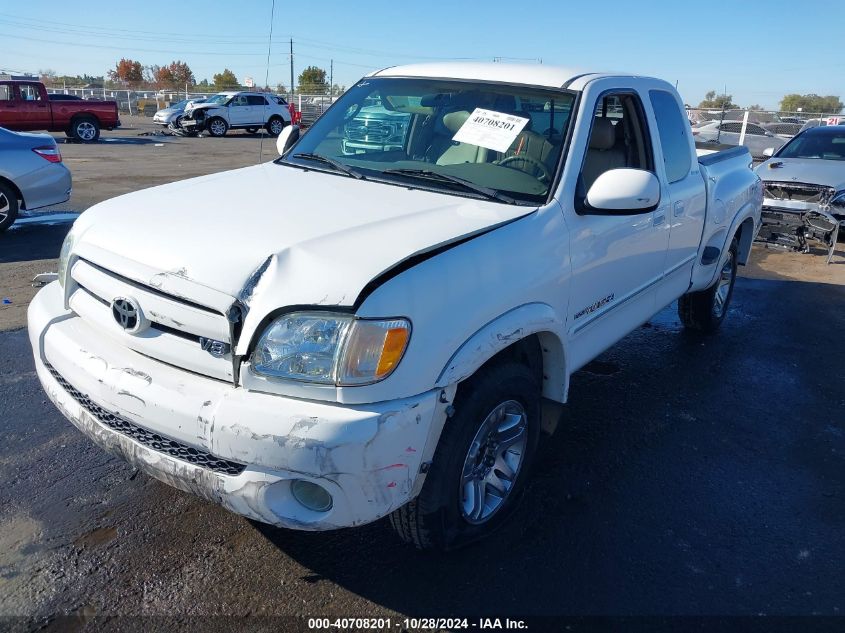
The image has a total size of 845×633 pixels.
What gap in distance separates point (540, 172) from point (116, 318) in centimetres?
193

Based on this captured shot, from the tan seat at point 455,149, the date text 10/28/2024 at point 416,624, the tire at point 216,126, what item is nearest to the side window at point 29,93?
the tire at point 216,126

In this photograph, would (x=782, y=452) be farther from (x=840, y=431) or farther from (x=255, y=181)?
(x=255, y=181)

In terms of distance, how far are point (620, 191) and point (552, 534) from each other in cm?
154

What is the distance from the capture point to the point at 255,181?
11.3 ft

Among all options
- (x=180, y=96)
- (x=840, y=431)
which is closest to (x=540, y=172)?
(x=840, y=431)

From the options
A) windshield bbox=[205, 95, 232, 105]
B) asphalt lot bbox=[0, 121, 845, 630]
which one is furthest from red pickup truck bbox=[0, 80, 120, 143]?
asphalt lot bbox=[0, 121, 845, 630]

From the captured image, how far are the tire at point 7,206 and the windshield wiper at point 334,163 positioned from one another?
6.07m

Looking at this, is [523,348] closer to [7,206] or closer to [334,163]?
[334,163]

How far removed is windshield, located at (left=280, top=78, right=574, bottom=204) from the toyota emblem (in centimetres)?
138

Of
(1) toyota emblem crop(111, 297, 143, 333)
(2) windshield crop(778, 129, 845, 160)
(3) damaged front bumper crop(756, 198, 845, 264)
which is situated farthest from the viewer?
(2) windshield crop(778, 129, 845, 160)

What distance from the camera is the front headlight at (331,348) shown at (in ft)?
7.13

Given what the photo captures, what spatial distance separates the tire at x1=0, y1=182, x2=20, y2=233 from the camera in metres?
8.22

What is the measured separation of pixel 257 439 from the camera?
2.15m

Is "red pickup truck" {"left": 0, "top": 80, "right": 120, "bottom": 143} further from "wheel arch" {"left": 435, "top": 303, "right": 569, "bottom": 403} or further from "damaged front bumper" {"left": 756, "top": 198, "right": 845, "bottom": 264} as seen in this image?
"wheel arch" {"left": 435, "top": 303, "right": 569, "bottom": 403}
